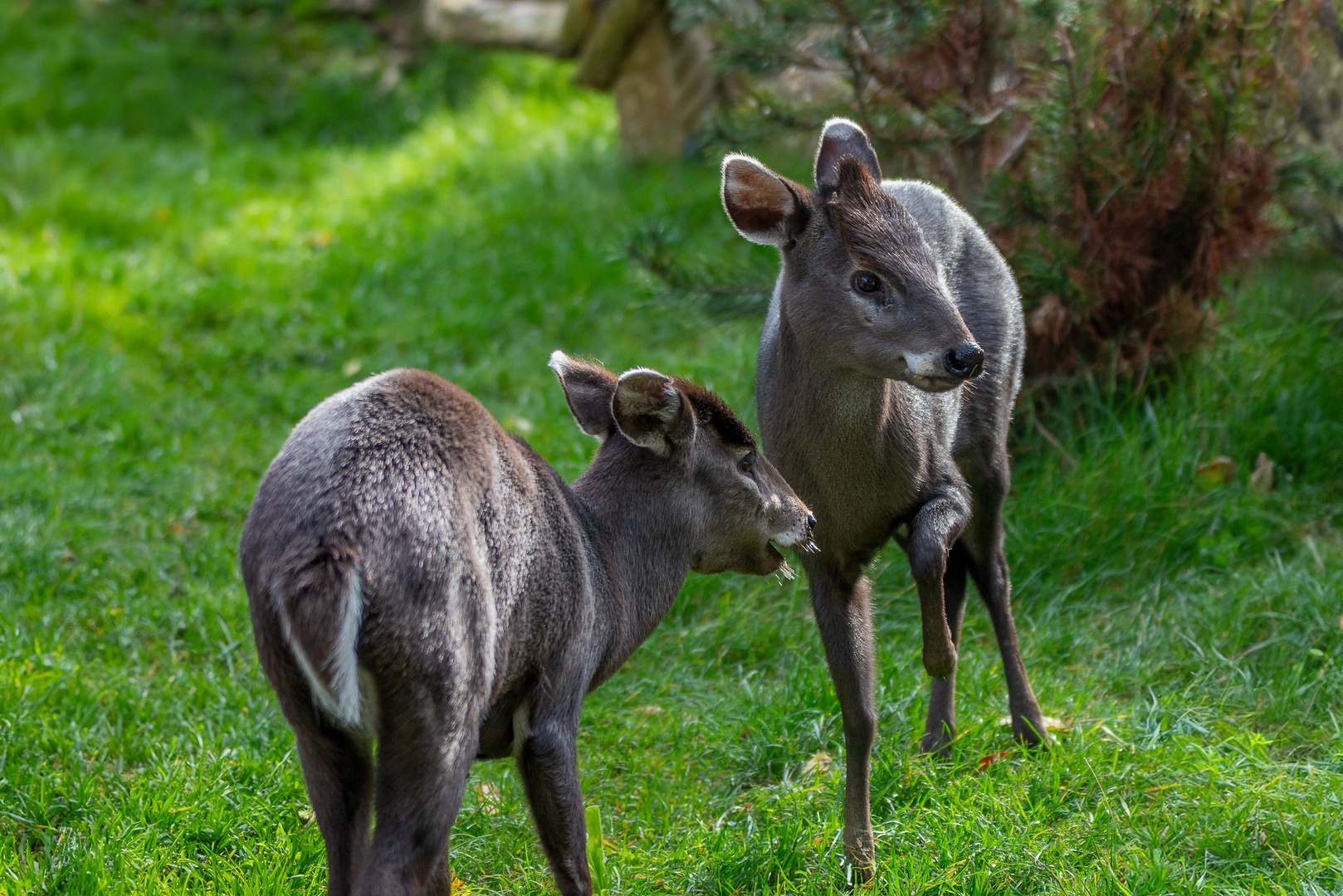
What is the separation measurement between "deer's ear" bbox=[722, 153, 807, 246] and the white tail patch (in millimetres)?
1605

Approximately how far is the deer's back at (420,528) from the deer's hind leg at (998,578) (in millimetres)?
1718

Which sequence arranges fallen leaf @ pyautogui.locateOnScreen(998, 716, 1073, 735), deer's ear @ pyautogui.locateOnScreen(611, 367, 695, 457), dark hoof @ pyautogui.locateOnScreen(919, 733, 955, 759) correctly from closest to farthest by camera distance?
deer's ear @ pyautogui.locateOnScreen(611, 367, 695, 457), dark hoof @ pyautogui.locateOnScreen(919, 733, 955, 759), fallen leaf @ pyautogui.locateOnScreen(998, 716, 1073, 735)

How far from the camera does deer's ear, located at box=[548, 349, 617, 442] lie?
143 inches

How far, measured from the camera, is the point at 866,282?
3.50 meters

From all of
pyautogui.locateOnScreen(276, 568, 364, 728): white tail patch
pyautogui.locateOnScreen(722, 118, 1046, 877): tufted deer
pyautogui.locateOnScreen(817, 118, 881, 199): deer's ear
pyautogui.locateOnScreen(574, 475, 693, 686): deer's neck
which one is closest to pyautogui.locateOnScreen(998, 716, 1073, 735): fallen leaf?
pyautogui.locateOnScreen(722, 118, 1046, 877): tufted deer

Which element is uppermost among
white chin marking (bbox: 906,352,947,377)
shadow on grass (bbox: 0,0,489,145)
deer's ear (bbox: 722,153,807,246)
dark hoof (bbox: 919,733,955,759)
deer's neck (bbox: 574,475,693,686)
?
deer's ear (bbox: 722,153,807,246)

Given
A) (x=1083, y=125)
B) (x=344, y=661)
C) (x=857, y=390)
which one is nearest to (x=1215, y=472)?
(x=1083, y=125)

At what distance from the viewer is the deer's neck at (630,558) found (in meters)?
3.40

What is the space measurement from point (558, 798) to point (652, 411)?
0.99 m

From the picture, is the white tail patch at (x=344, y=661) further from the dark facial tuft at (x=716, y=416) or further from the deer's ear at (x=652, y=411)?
the dark facial tuft at (x=716, y=416)

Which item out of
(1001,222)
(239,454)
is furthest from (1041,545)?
(239,454)

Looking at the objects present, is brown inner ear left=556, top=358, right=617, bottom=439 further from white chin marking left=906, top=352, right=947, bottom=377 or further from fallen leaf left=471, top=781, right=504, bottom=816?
fallen leaf left=471, top=781, right=504, bottom=816

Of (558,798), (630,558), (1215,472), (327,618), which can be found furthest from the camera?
(1215,472)

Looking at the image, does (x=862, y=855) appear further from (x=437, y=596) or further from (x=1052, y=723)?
(x=437, y=596)
